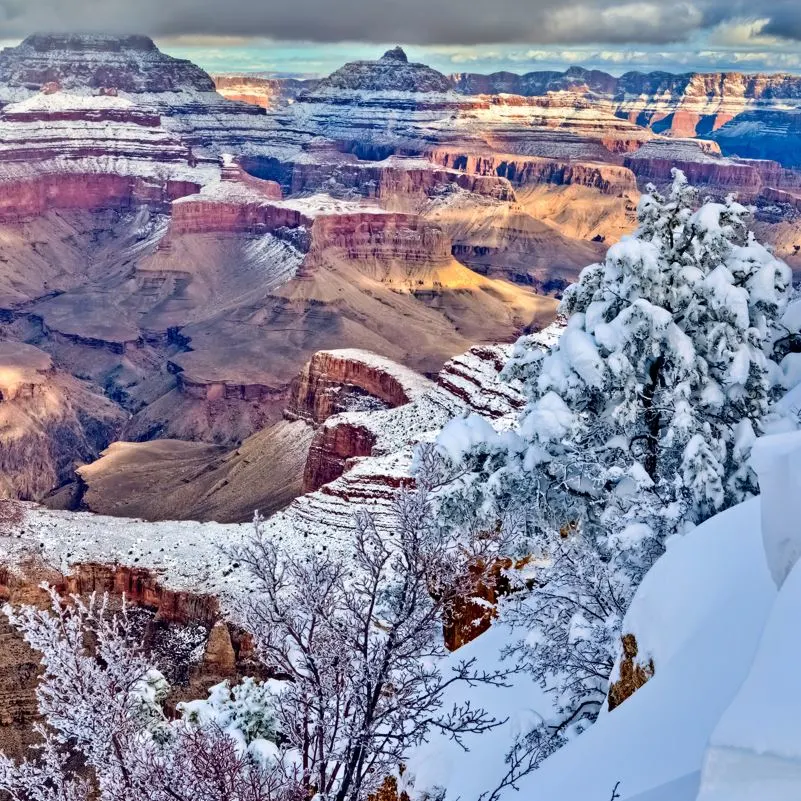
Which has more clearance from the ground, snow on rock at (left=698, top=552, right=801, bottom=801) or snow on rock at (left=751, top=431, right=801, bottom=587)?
snow on rock at (left=751, top=431, right=801, bottom=587)

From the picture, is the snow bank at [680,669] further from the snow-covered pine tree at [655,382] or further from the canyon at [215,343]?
the snow-covered pine tree at [655,382]

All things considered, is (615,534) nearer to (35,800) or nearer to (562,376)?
(562,376)

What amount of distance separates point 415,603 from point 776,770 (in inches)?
157

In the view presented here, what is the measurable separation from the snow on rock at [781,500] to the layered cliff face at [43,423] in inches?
2831

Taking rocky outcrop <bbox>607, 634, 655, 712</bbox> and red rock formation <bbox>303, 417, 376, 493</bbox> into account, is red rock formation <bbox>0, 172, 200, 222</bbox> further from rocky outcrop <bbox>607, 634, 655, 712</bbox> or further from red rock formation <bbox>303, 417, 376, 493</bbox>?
rocky outcrop <bbox>607, 634, 655, 712</bbox>

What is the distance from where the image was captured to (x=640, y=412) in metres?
16.6

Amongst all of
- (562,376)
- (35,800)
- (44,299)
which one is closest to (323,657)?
(35,800)

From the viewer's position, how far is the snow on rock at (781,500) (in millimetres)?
8117

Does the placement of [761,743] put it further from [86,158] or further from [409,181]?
[86,158]

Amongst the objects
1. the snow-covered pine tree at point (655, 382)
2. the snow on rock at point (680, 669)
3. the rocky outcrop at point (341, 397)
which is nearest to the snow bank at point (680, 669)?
the snow on rock at point (680, 669)

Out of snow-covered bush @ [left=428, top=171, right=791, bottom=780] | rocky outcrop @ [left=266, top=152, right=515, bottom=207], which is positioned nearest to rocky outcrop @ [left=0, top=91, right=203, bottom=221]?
rocky outcrop @ [left=266, top=152, right=515, bottom=207]

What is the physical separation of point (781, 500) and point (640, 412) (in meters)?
8.38

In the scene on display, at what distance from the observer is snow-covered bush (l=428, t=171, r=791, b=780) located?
47.5 feet

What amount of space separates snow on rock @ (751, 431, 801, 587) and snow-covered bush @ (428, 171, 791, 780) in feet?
17.1
